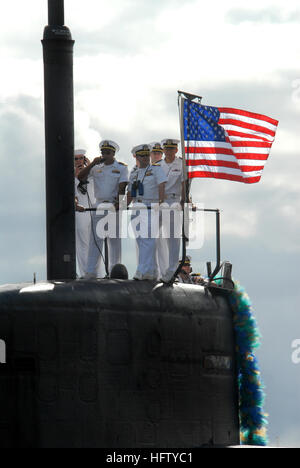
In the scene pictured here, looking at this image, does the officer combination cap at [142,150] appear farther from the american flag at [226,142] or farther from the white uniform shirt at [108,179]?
the american flag at [226,142]

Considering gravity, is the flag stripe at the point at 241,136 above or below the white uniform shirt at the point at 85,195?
above

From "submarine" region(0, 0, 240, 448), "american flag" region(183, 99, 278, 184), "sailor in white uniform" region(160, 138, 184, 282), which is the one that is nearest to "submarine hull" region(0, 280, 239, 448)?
"submarine" region(0, 0, 240, 448)

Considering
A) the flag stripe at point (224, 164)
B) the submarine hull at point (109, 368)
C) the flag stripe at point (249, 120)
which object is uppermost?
the flag stripe at point (249, 120)

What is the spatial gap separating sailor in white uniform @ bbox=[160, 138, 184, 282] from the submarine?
178 cm

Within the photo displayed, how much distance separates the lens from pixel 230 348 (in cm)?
1263

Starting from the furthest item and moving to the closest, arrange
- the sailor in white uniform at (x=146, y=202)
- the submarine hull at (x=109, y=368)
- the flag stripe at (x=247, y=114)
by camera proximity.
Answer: the flag stripe at (x=247, y=114) → the sailor in white uniform at (x=146, y=202) → the submarine hull at (x=109, y=368)

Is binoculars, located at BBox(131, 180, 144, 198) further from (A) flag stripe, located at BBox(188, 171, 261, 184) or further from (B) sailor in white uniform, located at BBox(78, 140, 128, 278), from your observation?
(A) flag stripe, located at BBox(188, 171, 261, 184)

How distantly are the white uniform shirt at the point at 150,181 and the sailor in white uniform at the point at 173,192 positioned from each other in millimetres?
294

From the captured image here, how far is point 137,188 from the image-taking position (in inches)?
591

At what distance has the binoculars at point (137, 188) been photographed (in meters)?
15.0

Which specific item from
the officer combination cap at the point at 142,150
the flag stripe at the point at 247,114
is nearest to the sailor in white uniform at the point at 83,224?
the officer combination cap at the point at 142,150

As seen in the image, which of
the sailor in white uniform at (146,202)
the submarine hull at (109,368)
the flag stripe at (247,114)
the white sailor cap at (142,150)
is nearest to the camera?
→ the submarine hull at (109,368)
